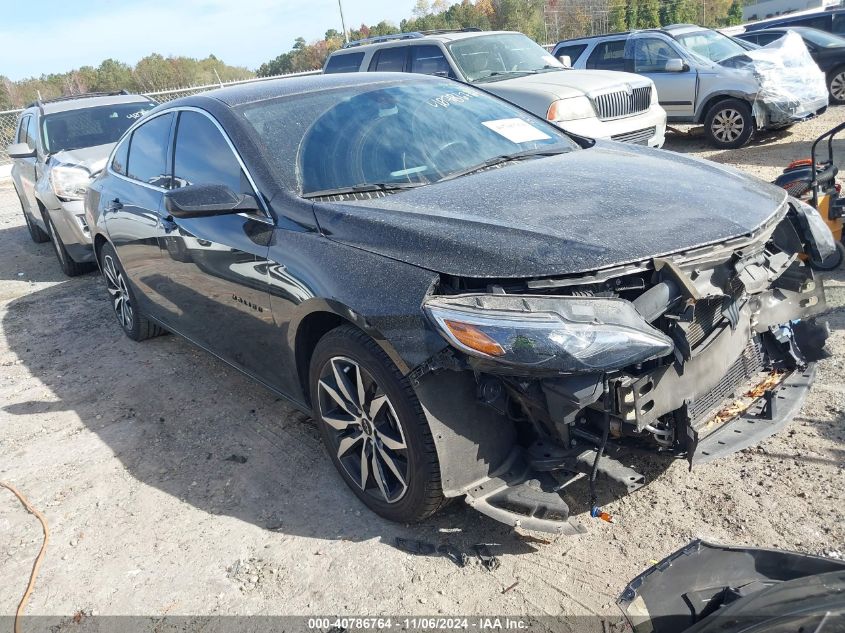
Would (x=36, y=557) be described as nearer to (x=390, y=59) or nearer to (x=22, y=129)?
(x=22, y=129)

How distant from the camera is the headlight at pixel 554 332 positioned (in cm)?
224

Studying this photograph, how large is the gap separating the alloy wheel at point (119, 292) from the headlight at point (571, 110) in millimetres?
5146

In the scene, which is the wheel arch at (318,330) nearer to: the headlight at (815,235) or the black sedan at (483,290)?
the black sedan at (483,290)

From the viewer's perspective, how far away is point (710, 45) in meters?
11.7

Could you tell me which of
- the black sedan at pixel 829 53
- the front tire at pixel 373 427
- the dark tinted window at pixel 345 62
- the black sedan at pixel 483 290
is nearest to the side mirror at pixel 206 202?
the black sedan at pixel 483 290

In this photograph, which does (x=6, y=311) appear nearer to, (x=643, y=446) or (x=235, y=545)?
(x=235, y=545)

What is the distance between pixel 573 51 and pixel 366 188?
10664 mm

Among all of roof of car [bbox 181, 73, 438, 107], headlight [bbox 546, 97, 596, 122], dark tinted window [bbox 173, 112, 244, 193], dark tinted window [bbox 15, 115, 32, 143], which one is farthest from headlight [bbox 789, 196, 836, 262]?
dark tinted window [bbox 15, 115, 32, 143]

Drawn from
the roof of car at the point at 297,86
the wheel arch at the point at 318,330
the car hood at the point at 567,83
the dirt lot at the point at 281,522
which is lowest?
the dirt lot at the point at 281,522

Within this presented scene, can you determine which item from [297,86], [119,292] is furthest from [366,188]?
[119,292]

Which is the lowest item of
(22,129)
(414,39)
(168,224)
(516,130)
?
(168,224)

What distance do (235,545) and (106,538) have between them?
0.70m

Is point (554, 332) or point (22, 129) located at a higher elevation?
point (22, 129)

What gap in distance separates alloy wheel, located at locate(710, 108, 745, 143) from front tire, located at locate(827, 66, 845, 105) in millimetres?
3940
